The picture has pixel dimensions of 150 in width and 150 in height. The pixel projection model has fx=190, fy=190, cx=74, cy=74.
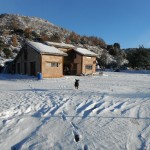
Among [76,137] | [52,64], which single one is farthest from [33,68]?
[76,137]

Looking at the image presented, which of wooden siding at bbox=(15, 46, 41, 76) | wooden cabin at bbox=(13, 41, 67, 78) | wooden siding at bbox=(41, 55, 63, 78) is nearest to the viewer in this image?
wooden cabin at bbox=(13, 41, 67, 78)

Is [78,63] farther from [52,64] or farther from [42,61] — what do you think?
[42,61]

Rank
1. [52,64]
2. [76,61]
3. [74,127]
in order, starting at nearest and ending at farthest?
[74,127]
[52,64]
[76,61]

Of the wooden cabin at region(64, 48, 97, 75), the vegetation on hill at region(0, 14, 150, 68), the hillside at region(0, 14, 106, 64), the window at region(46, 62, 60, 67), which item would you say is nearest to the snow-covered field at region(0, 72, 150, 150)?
the window at region(46, 62, 60, 67)

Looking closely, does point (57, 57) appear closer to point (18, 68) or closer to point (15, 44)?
point (18, 68)

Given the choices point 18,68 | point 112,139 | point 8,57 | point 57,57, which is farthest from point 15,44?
point 112,139

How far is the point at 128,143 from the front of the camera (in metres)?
5.49

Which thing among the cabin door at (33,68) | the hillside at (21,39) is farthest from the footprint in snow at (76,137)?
the hillside at (21,39)

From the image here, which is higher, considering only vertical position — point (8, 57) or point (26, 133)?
point (8, 57)

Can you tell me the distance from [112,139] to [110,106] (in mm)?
3905

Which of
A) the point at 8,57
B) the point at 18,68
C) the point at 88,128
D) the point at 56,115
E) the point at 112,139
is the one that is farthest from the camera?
the point at 8,57

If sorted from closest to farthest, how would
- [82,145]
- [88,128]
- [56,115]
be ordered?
[82,145] < [88,128] < [56,115]

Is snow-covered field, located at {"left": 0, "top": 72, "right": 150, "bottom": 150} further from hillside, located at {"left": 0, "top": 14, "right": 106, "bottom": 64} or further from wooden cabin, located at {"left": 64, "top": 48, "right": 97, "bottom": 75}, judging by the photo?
hillside, located at {"left": 0, "top": 14, "right": 106, "bottom": 64}

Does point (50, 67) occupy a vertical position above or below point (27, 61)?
below
